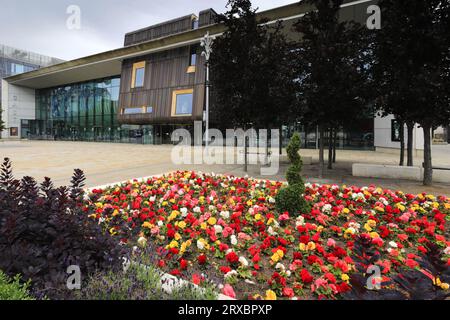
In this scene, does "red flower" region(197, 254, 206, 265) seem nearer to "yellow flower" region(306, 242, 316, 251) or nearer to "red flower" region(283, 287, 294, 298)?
"red flower" region(283, 287, 294, 298)

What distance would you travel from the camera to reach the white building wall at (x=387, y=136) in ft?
85.8

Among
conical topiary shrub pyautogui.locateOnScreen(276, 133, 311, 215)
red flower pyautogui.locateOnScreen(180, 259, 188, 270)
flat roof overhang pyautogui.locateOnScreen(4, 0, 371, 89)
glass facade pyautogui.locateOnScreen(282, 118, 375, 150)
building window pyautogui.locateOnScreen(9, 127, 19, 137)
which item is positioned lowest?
red flower pyautogui.locateOnScreen(180, 259, 188, 270)

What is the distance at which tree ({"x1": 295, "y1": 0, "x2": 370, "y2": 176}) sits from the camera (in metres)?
8.41

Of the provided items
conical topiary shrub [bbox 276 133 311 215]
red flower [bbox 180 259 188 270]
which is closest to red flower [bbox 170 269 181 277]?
red flower [bbox 180 259 188 270]

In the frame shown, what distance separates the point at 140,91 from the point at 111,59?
286 inches

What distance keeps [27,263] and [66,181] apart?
7228mm

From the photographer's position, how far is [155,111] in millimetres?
37531

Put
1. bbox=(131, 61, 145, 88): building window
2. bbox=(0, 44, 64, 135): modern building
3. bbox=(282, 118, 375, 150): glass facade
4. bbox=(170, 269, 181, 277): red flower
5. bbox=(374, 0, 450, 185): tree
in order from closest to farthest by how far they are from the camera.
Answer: bbox=(170, 269, 181, 277): red flower < bbox=(374, 0, 450, 185): tree < bbox=(282, 118, 375, 150): glass facade < bbox=(131, 61, 145, 88): building window < bbox=(0, 44, 64, 135): modern building

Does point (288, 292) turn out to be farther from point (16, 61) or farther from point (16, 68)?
point (16, 61)

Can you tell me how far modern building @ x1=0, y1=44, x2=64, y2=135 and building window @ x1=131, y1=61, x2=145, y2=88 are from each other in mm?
44835

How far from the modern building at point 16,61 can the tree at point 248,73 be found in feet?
245

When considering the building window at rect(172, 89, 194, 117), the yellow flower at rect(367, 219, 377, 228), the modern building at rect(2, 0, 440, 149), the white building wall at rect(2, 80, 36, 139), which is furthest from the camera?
the white building wall at rect(2, 80, 36, 139)

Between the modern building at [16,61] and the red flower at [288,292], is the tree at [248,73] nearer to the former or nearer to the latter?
the red flower at [288,292]
